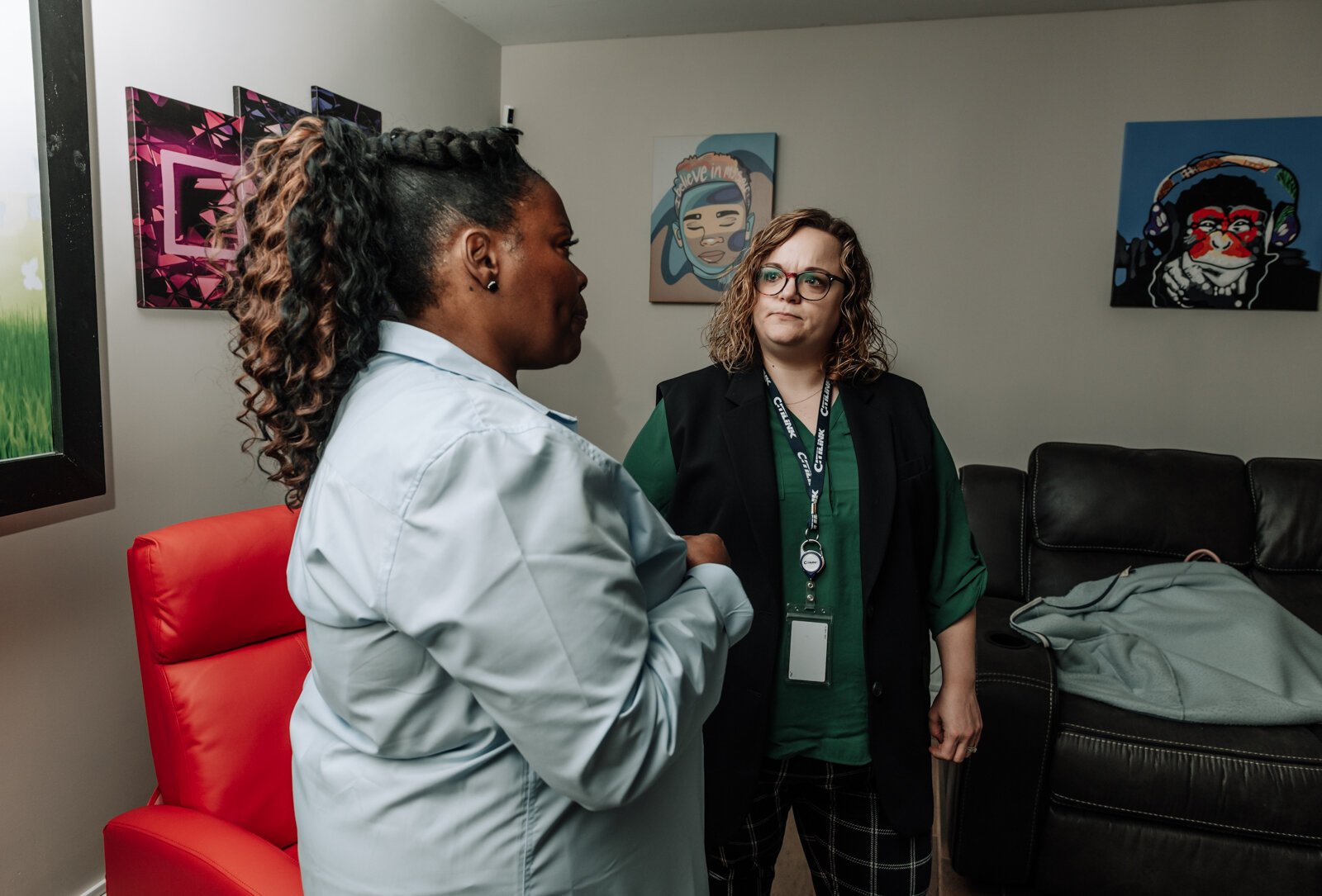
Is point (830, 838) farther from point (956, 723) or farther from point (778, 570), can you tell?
point (778, 570)

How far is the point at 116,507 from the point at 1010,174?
9.66 ft

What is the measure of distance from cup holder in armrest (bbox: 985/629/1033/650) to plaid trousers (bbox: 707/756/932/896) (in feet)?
3.02

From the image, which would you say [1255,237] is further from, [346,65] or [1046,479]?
[346,65]

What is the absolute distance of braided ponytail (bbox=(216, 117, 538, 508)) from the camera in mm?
762

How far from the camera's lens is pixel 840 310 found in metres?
1.40

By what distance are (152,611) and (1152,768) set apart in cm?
209

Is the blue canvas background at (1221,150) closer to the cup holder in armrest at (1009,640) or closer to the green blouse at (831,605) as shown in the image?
the cup holder in armrest at (1009,640)

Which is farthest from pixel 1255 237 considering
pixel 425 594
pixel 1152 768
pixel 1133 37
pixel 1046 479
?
pixel 425 594

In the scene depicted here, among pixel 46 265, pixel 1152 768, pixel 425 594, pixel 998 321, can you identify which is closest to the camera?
pixel 425 594

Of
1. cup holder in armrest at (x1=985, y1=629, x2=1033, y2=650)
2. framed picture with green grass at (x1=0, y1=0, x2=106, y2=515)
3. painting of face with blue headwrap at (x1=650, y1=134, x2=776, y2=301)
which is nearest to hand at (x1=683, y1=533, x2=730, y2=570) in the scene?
framed picture with green grass at (x1=0, y1=0, x2=106, y2=515)

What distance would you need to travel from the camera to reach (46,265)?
1.38 m

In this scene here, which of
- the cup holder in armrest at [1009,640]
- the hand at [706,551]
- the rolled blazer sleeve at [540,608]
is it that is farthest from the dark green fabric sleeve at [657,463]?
the cup holder in armrest at [1009,640]

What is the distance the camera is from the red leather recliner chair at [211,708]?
132 centimetres

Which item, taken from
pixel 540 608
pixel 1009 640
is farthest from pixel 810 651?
pixel 1009 640
